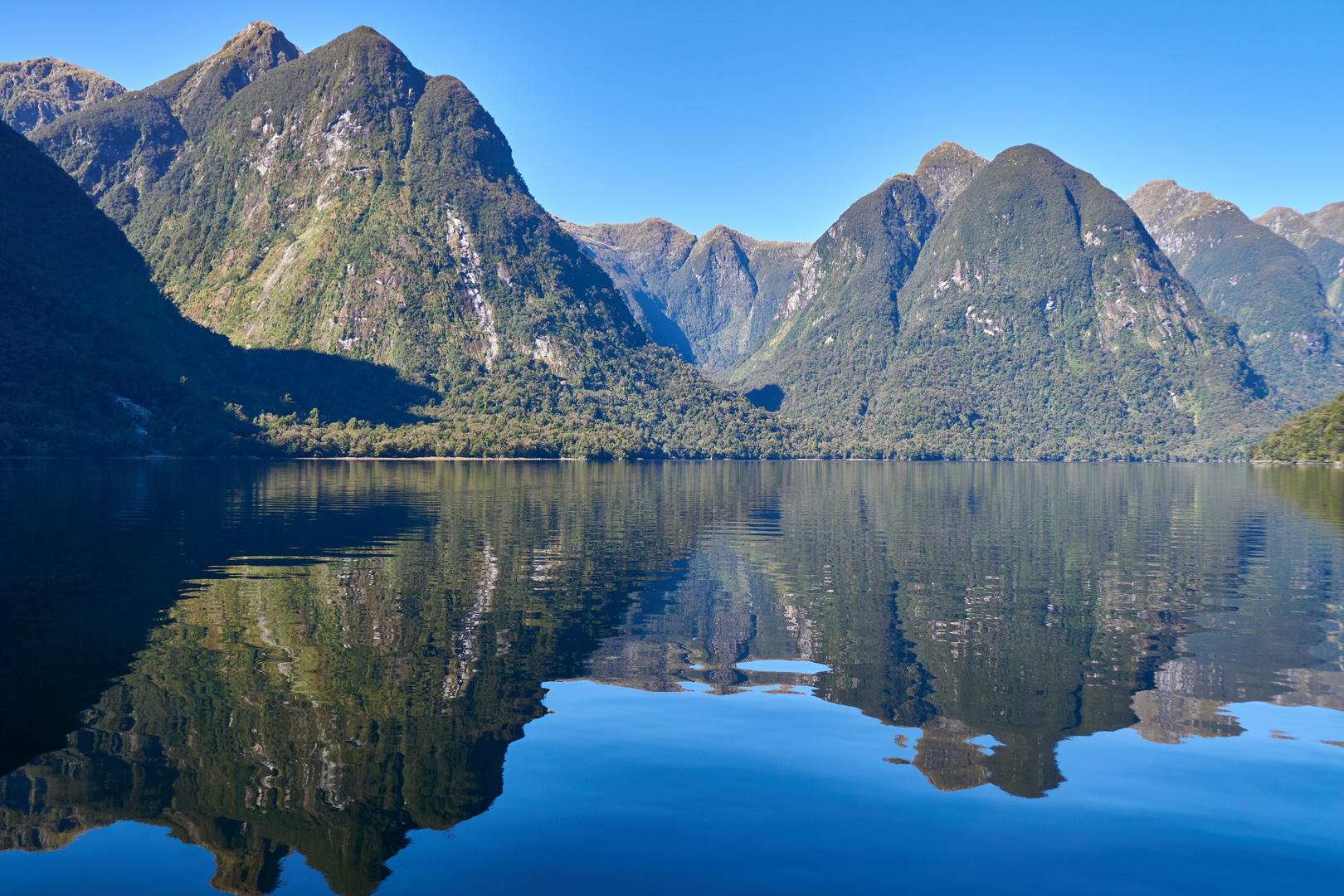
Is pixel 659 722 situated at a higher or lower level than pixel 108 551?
lower

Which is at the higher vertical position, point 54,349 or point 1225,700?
point 54,349

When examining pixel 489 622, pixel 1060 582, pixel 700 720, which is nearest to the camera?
pixel 700 720

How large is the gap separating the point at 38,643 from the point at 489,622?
525 inches

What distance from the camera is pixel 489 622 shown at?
103 ft

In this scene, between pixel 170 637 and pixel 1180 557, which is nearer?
pixel 170 637

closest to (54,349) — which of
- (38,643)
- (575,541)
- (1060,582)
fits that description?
(575,541)

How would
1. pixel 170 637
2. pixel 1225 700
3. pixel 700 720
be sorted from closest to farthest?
pixel 700 720
pixel 1225 700
pixel 170 637

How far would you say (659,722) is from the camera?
845 inches

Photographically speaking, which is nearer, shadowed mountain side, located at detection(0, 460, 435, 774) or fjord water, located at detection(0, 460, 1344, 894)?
fjord water, located at detection(0, 460, 1344, 894)

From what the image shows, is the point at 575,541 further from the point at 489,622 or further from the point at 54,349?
the point at 54,349

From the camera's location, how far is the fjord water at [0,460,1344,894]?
1454cm

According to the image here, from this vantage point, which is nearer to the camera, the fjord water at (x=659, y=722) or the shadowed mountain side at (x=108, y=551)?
the fjord water at (x=659, y=722)

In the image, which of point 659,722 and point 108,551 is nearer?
point 659,722

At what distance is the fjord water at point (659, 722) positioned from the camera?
14.5m
